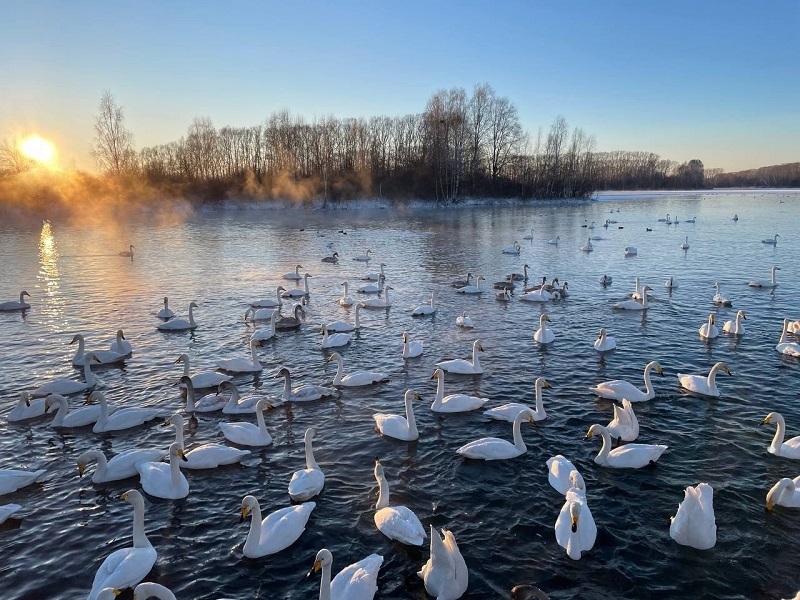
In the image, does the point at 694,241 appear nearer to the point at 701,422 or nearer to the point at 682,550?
the point at 701,422

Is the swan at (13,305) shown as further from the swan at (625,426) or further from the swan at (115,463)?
the swan at (625,426)

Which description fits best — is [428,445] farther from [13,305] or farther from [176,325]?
[13,305]

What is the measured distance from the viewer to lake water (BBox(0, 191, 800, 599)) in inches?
283

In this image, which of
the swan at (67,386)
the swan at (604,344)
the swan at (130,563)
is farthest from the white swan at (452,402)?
the swan at (67,386)

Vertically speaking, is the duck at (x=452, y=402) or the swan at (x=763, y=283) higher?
the swan at (x=763, y=283)

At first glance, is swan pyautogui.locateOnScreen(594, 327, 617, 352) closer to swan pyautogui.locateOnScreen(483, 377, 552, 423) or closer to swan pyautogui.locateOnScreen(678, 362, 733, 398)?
swan pyautogui.locateOnScreen(678, 362, 733, 398)

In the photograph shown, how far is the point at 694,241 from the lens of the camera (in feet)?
139

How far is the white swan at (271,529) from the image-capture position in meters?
7.42

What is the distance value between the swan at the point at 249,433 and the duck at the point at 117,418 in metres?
1.97

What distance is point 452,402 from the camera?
11.9 meters

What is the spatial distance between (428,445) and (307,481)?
2703mm

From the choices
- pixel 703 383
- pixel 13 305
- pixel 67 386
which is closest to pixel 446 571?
pixel 703 383

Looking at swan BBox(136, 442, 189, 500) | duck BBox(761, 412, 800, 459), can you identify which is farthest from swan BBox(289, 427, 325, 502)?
duck BBox(761, 412, 800, 459)

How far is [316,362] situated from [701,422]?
31.4ft
